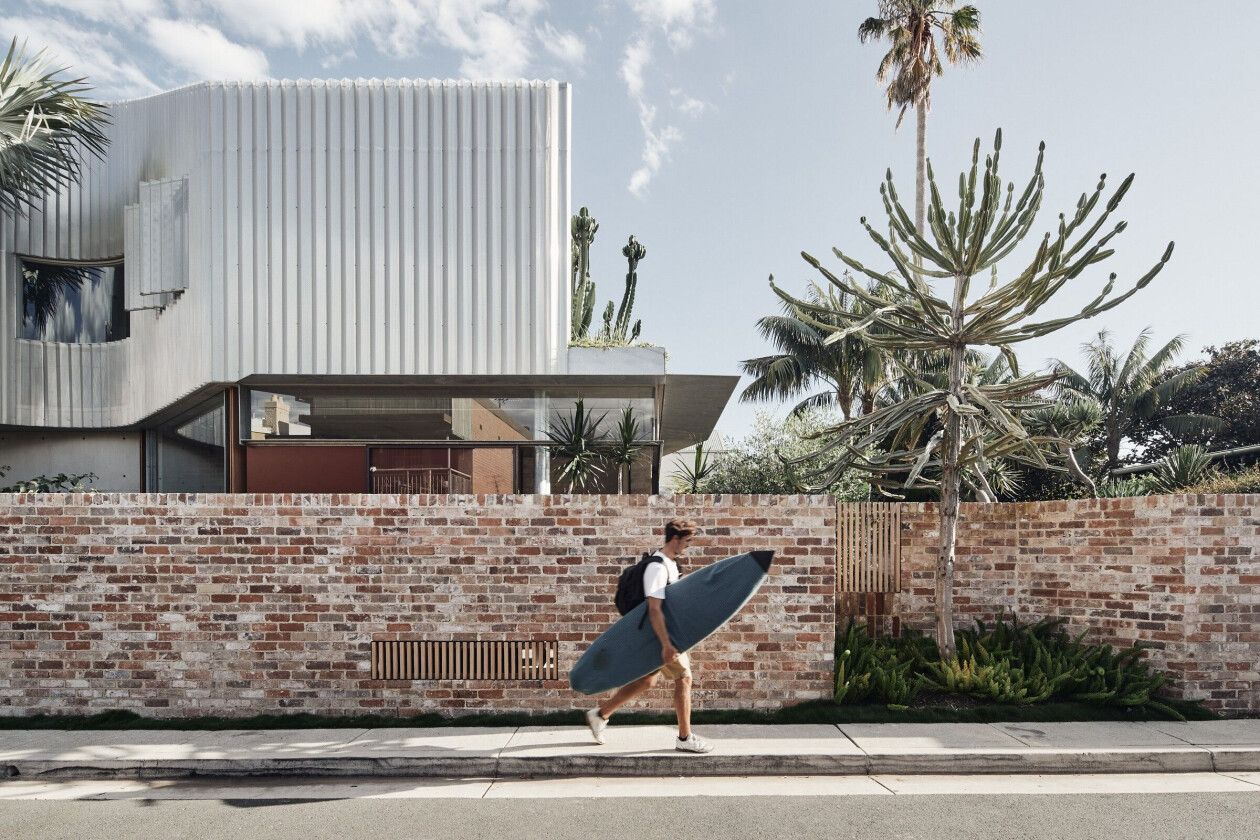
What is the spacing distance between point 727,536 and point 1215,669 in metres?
4.32

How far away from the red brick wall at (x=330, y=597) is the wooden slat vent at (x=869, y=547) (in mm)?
A: 1566

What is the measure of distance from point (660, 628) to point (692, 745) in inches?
38.9

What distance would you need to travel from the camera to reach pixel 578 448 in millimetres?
12672

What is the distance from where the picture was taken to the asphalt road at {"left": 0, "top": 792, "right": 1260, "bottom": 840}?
4445mm

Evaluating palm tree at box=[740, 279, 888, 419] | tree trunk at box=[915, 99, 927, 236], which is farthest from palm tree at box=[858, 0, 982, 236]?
palm tree at box=[740, 279, 888, 419]

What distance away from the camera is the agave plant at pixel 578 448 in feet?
41.4

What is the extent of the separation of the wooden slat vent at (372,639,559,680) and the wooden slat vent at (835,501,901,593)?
3.38m

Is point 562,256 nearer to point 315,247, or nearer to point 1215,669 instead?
point 315,247

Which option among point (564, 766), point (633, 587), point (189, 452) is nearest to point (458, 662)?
point (564, 766)

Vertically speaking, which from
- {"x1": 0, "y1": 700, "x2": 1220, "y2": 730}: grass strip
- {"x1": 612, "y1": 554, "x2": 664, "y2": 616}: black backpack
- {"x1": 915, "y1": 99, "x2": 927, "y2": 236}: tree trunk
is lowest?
{"x1": 0, "y1": 700, "x2": 1220, "y2": 730}: grass strip

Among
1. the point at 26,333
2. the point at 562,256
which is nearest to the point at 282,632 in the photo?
the point at 562,256

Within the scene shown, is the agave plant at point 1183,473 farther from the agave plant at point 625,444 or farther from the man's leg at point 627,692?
the man's leg at point 627,692

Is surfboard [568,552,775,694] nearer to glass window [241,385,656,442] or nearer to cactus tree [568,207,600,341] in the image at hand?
glass window [241,385,656,442]

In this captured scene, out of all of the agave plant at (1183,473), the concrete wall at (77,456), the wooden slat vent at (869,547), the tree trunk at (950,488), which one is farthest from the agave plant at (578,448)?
the agave plant at (1183,473)
